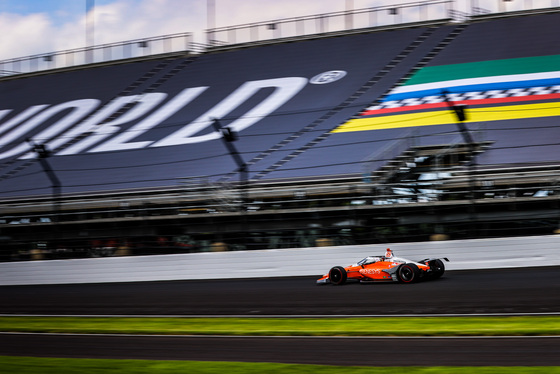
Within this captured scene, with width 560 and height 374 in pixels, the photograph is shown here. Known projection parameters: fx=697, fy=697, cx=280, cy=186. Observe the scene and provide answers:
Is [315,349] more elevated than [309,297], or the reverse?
[315,349]

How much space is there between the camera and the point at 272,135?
65.1 ft

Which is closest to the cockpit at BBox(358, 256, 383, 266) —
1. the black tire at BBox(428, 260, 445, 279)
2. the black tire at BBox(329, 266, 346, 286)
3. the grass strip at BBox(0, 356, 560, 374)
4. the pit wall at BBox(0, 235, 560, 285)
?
the black tire at BBox(329, 266, 346, 286)

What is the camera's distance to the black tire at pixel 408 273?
11125mm

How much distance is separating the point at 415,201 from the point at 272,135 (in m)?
6.70

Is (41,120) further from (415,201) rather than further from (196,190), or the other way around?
(415,201)

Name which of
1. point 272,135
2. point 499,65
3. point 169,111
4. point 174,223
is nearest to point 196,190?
point 174,223

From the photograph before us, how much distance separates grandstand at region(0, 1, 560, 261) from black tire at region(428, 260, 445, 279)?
4.10ft

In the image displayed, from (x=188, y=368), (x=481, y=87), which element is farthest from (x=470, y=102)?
(x=188, y=368)

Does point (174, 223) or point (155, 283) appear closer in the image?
point (155, 283)

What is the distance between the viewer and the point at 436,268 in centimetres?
1122

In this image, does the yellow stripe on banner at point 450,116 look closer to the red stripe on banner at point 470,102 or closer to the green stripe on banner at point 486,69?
the red stripe on banner at point 470,102

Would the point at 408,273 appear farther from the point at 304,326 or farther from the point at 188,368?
the point at 188,368

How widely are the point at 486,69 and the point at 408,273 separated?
993 cm

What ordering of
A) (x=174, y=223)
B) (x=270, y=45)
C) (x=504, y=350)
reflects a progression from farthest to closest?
(x=270, y=45)
(x=174, y=223)
(x=504, y=350)
